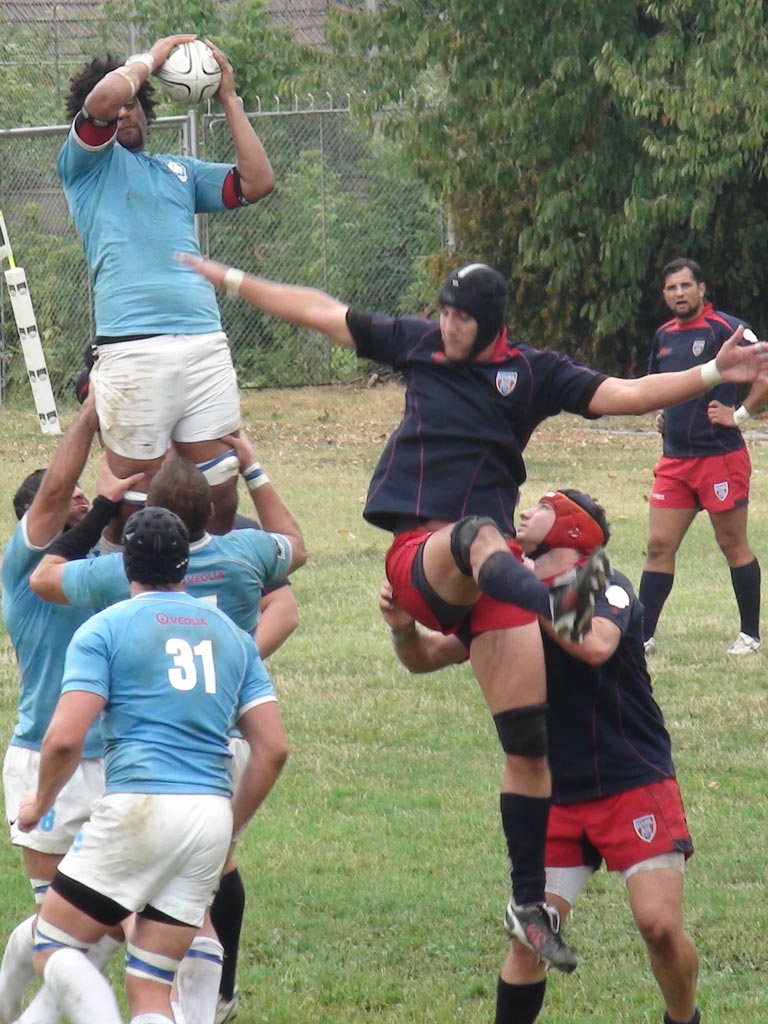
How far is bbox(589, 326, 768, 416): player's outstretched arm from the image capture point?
5215mm

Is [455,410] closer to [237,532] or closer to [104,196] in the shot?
[237,532]

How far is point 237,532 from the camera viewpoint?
535 cm

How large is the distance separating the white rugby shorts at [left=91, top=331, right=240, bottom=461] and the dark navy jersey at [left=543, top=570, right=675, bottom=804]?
1987 mm

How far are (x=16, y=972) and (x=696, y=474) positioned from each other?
643 centimetres

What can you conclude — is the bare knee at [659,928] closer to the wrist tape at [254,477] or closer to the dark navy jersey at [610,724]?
the dark navy jersey at [610,724]

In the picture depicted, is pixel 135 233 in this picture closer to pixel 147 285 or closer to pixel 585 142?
pixel 147 285

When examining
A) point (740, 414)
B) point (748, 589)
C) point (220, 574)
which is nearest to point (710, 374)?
point (220, 574)

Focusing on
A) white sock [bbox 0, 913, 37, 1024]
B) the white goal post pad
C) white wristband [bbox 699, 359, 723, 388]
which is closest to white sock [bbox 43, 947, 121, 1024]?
white sock [bbox 0, 913, 37, 1024]

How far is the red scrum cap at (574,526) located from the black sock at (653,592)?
533cm

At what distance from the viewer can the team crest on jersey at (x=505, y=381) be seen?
5566mm

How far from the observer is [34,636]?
5383 mm

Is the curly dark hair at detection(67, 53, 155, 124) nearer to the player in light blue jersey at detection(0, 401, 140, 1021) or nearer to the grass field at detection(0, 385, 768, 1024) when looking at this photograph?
the player in light blue jersey at detection(0, 401, 140, 1021)

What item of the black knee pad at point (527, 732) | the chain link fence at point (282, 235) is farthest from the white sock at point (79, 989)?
the chain link fence at point (282, 235)

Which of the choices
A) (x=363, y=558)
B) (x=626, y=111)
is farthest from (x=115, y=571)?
(x=626, y=111)
